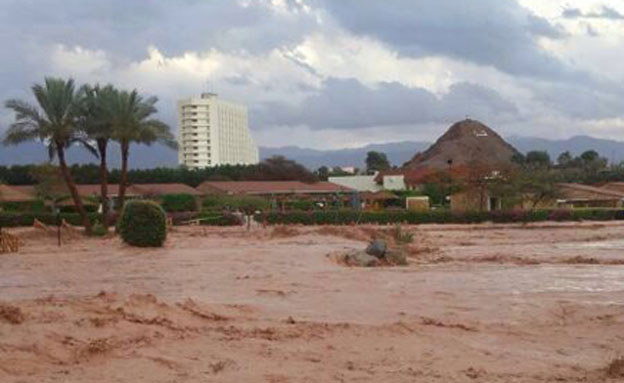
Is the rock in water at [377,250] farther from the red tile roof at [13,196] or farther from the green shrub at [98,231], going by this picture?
the red tile roof at [13,196]

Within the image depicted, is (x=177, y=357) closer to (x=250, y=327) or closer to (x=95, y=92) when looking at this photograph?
(x=250, y=327)

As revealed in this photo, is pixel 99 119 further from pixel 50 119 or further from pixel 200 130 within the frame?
pixel 200 130

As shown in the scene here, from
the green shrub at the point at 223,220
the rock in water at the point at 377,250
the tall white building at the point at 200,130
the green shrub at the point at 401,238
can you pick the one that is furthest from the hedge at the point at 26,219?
the tall white building at the point at 200,130

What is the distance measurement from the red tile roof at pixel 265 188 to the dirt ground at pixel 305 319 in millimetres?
60810

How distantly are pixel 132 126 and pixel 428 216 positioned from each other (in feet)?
75.8

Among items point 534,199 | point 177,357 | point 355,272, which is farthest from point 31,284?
point 534,199

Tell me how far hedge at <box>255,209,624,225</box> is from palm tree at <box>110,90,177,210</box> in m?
9.91

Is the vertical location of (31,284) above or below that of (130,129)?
below

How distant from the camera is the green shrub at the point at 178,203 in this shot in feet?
241

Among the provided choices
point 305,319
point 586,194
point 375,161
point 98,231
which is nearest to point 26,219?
point 98,231

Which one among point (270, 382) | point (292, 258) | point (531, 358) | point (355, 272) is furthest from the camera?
point (292, 258)

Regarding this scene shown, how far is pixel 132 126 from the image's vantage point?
53.4m

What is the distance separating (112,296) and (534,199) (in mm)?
66040

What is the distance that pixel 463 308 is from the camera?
1859 centimetres
